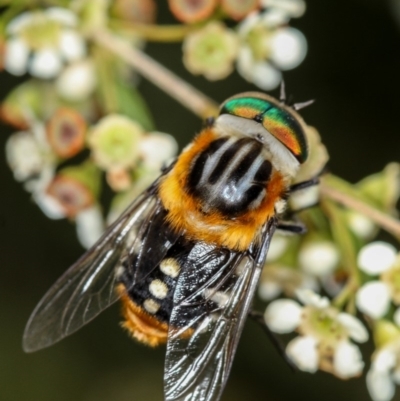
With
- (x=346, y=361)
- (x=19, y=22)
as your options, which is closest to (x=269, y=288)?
(x=346, y=361)

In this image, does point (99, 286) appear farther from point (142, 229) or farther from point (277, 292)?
point (277, 292)

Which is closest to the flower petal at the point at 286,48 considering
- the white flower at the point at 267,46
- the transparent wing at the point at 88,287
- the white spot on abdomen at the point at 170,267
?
the white flower at the point at 267,46

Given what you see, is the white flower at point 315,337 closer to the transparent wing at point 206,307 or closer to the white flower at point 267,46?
the transparent wing at point 206,307

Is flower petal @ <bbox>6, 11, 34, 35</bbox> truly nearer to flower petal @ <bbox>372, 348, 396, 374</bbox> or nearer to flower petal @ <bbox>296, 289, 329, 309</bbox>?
flower petal @ <bbox>296, 289, 329, 309</bbox>

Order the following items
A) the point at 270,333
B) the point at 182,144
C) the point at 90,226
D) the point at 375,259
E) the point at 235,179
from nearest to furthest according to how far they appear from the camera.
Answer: the point at 235,179
the point at 375,259
the point at 270,333
the point at 90,226
the point at 182,144

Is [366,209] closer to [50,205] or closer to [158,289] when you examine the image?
[158,289]
